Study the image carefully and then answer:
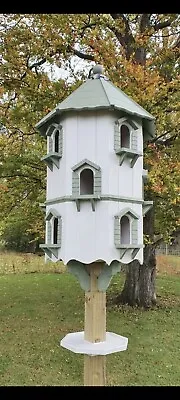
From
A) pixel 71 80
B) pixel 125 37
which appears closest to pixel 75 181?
pixel 71 80

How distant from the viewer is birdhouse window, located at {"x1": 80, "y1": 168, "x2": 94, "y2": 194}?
232 cm

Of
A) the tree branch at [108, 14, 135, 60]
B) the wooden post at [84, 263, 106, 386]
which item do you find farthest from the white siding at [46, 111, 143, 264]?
the tree branch at [108, 14, 135, 60]

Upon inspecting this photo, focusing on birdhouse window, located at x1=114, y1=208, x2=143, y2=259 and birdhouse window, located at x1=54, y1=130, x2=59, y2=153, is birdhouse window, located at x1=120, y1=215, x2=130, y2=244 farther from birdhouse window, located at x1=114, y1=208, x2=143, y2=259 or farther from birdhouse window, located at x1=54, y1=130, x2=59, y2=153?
birdhouse window, located at x1=54, y1=130, x2=59, y2=153

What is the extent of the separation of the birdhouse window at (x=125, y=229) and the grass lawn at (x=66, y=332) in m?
1.70

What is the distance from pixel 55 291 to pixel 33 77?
3.95 meters

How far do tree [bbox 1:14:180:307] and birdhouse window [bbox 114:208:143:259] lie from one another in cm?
164

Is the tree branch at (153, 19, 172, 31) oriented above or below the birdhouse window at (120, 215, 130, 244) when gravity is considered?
above

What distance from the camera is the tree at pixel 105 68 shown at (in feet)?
13.3

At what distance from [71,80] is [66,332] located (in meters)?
2.97

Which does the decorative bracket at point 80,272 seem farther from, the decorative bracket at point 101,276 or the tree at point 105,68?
the tree at point 105,68

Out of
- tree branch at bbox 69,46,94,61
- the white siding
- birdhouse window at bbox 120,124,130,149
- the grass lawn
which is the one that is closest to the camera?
the white siding

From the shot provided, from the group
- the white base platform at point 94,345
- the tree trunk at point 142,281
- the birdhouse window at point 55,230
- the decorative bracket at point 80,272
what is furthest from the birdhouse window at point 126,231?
the tree trunk at point 142,281

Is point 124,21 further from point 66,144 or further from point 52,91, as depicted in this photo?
point 66,144

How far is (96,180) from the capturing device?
2152 mm
